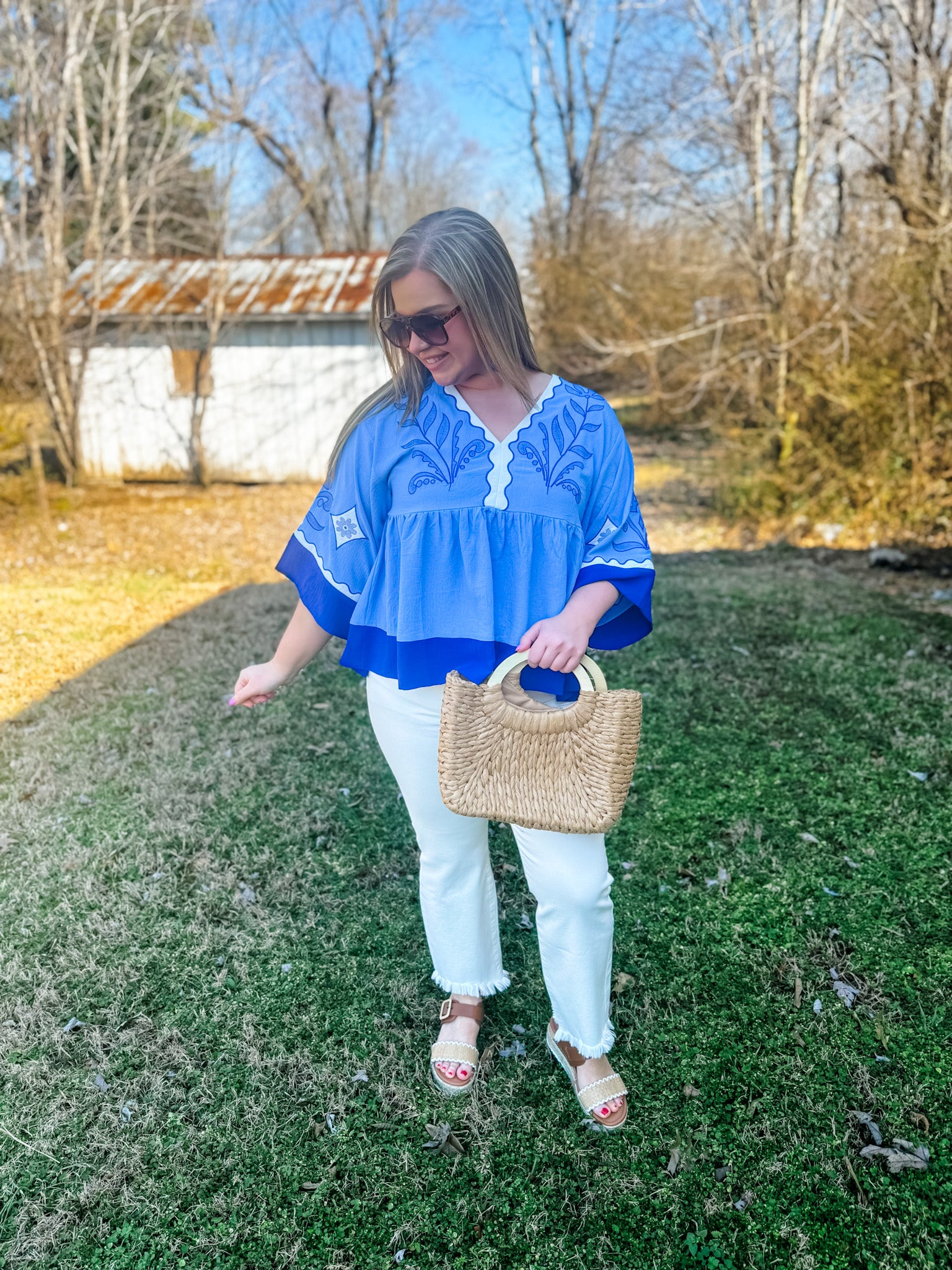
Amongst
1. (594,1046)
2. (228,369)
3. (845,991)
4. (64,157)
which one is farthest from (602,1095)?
(64,157)

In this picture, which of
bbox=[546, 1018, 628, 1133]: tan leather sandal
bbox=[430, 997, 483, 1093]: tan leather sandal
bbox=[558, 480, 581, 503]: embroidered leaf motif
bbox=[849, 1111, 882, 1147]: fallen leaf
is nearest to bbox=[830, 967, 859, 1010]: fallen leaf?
bbox=[849, 1111, 882, 1147]: fallen leaf

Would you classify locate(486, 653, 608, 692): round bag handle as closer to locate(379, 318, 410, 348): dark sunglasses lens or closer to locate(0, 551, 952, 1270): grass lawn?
locate(379, 318, 410, 348): dark sunglasses lens

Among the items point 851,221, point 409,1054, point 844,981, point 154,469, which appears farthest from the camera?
point 154,469

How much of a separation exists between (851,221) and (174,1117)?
827 centimetres

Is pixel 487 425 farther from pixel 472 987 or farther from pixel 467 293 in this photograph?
pixel 472 987

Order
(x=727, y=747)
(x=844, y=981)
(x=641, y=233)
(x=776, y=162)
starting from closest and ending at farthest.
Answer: (x=844, y=981) → (x=727, y=747) → (x=776, y=162) → (x=641, y=233)

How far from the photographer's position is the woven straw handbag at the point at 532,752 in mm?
1528

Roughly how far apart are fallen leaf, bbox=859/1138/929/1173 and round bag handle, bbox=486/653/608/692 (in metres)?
1.18

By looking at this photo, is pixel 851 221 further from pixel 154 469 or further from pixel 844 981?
pixel 154 469

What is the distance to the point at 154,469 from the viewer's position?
10.7 metres

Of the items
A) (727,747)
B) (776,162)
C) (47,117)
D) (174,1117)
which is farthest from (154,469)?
(174,1117)

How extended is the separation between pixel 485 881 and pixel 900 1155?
3.42 feet

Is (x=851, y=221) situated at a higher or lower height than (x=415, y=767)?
higher

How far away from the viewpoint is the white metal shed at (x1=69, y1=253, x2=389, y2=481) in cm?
1012
